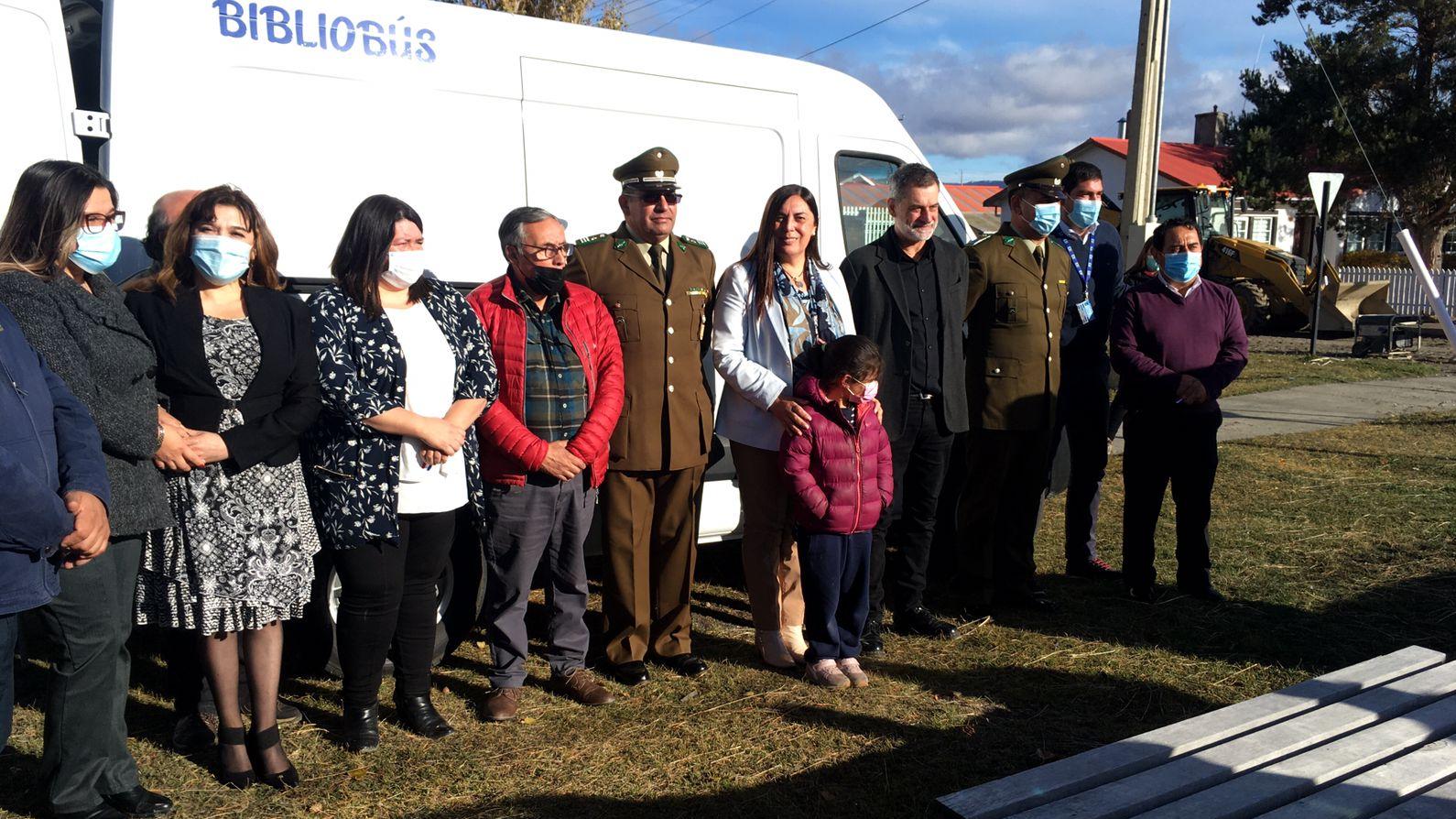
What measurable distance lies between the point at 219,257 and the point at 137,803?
1.63 meters

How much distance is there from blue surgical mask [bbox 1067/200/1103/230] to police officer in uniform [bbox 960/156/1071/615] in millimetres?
233

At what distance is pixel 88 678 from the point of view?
3.15 metres

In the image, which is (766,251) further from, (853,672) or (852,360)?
(853,672)

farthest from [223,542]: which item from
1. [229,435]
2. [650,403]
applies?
[650,403]

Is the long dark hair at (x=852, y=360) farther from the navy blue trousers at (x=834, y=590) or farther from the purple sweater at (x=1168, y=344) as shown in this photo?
the purple sweater at (x=1168, y=344)

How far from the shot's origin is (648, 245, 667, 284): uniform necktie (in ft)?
14.5

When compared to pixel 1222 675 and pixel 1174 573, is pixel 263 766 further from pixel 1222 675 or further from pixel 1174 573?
pixel 1174 573

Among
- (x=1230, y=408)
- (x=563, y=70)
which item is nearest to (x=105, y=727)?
(x=563, y=70)

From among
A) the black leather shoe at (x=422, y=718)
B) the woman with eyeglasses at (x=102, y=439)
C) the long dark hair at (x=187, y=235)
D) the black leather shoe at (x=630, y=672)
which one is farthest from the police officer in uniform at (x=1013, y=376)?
the woman with eyeglasses at (x=102, y=439)

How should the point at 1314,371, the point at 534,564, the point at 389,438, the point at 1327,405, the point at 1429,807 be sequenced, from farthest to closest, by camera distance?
the point at 1314,371, the point at 1327,405, the point at 534,564, the point at 389,438, the point at 1429,807

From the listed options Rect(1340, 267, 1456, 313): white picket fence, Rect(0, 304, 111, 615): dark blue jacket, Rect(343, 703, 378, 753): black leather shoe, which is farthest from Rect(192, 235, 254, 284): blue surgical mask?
Rect(1340, 267, 1456, 313): white picket fence

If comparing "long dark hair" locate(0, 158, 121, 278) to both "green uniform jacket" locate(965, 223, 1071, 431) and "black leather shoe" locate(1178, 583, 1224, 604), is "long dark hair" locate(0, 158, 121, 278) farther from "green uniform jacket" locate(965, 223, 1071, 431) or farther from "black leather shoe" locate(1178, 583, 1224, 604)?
"black leather shoe" locate(1178, 583, 1224, 604)

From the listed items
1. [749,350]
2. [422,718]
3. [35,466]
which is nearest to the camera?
[35,466]

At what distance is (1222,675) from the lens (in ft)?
15.2
